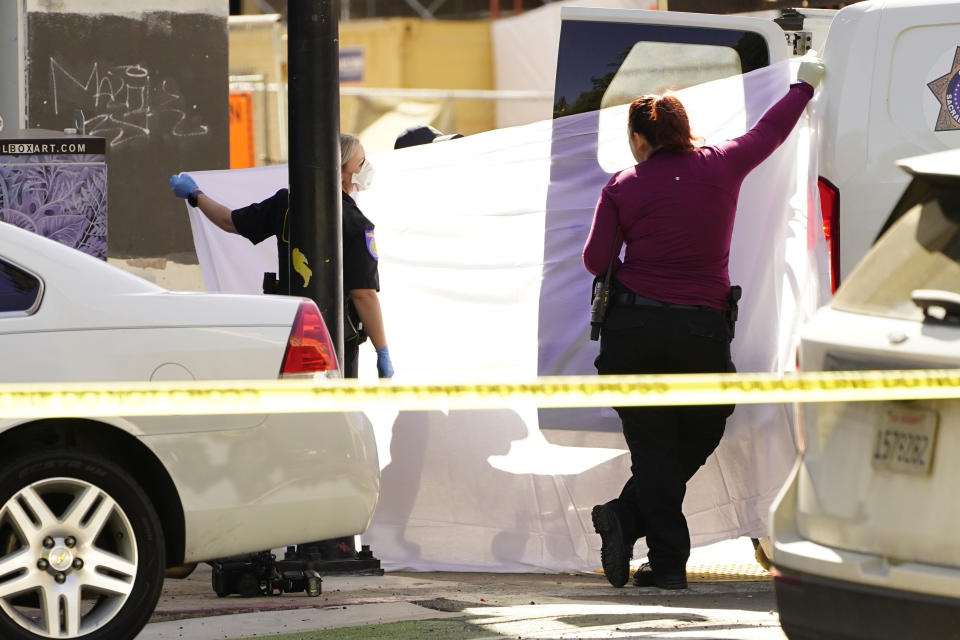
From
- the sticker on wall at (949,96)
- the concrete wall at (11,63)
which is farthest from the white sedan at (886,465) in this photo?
the concrete wall at (11,63)

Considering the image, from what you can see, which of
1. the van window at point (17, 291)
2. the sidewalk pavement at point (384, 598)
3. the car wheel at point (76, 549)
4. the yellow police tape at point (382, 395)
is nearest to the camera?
the yellow police tape at point (382, 395)

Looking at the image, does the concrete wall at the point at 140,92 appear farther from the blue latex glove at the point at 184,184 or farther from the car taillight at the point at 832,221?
the car taillight at the point at 832,221

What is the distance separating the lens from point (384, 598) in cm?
639

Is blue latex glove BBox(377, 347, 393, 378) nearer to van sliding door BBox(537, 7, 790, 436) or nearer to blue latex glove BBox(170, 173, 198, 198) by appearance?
van sliding door BBox(537, 7, 790, 436)

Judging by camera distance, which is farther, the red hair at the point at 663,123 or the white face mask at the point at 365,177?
the white face mask at the point at 365,177

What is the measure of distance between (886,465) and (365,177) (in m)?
4.19

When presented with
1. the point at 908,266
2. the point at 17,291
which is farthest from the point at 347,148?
the point at 908,266

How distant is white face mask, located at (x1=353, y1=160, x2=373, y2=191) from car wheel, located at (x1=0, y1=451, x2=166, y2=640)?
2739 mm

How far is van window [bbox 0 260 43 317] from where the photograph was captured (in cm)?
527

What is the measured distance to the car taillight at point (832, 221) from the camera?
6570 mm

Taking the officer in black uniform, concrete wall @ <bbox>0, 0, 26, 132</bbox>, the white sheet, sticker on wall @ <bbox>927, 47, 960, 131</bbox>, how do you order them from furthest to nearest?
concrete wall @ <bbox>0, 0, 26, 132</bbox>
the officer in black uniform
the white sheet
sticker on wall @ <bbox>927, 47, 960, 131</bbox>

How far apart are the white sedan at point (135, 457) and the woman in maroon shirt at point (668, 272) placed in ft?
4.50

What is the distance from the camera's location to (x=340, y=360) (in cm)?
690

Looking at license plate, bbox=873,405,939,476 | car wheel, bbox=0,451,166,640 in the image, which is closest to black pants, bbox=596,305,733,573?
car wheel, bbox=0,451,166,640
